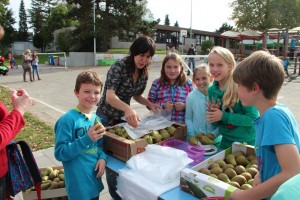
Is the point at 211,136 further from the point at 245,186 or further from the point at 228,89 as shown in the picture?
the point at 245,186

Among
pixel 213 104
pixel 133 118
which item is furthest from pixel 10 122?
pixel 213 104

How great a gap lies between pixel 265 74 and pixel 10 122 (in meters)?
1.61

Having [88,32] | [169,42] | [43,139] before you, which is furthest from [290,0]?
[43,139]

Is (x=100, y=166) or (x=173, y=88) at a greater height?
(x=173, y=88)

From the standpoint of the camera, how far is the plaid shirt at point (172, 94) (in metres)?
3.19

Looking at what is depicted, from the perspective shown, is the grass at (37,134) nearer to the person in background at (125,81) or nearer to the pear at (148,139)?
the person in background at (125,81)

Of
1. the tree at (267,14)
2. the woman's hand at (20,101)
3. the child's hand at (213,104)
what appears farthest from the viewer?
the tree at (267,14)

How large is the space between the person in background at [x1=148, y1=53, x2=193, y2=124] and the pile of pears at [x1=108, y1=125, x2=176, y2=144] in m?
0.52

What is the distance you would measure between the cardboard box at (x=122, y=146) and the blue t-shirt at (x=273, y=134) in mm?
1042

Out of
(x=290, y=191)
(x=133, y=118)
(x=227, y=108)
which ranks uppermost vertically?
(x=290, y=191)

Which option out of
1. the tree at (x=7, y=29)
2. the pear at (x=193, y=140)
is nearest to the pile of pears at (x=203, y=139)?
the pear at (x=193, y=140)

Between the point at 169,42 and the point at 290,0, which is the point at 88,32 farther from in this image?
the point at 290,0

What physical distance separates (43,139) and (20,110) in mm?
3991

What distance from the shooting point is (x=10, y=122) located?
1780 mm
